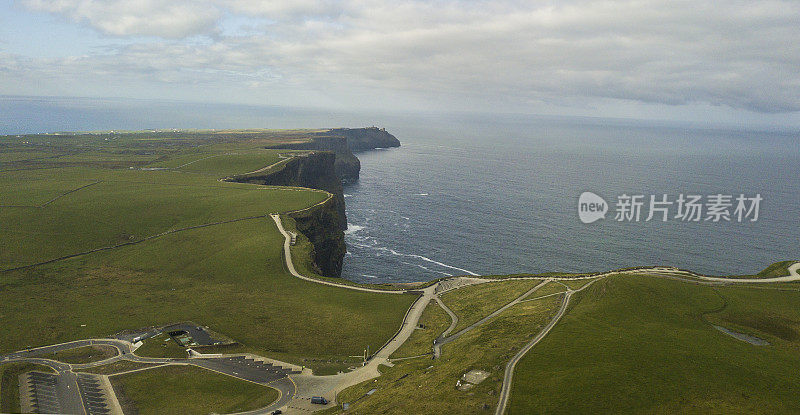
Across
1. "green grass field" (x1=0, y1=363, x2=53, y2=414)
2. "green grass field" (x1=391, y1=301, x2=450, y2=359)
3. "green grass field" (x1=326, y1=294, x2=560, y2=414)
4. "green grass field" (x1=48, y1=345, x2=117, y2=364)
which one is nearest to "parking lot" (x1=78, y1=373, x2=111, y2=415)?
"green grass field" (x1=48, y1=345, x2=117, y2=364)

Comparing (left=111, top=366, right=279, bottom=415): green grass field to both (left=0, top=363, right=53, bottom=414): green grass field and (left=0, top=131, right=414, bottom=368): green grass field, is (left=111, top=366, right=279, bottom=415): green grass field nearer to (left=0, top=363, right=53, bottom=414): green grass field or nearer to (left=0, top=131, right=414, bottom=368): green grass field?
(left=0, top=363, right=53, bottom=414): green grass field

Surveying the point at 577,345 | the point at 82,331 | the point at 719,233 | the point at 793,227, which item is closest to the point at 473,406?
the point at 577,345

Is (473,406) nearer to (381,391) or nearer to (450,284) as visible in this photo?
(381,391)

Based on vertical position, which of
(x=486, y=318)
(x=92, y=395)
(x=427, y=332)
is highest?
(x=486, y=318)

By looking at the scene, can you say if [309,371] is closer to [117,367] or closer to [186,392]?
[186,392]

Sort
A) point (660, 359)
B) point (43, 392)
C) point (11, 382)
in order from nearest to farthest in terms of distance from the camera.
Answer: point (660, 359) → point (43, 392) → point (11, 382)

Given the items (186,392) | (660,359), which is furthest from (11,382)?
(660,359)
